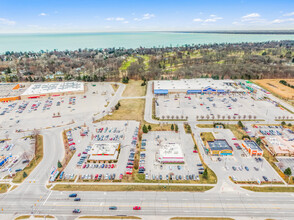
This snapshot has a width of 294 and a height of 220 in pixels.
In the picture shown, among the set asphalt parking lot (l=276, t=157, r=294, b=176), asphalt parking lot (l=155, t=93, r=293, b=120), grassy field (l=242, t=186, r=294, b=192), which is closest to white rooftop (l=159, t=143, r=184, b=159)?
grassy field (l=242, t=186, r=294, b=192)

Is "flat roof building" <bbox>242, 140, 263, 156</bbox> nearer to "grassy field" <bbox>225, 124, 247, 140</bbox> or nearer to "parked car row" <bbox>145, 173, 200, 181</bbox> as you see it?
"grassy field" <bbox>225, 124, 247, 140</bbox>

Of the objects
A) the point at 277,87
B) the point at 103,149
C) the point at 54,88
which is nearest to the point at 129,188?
the point at 103,149

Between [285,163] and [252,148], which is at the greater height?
[252,148]

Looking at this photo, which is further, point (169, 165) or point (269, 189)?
point (169, 165)

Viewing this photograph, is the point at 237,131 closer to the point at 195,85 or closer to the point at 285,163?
the point at 285,163

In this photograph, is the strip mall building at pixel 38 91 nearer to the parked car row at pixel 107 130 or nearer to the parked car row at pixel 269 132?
the parked car row at pixel 107 130

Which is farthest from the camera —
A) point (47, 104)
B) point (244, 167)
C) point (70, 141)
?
point (47, 104)

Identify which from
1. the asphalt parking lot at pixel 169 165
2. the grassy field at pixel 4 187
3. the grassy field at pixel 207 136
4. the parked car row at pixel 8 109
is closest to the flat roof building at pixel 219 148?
the grassy field at pixel 207 136
